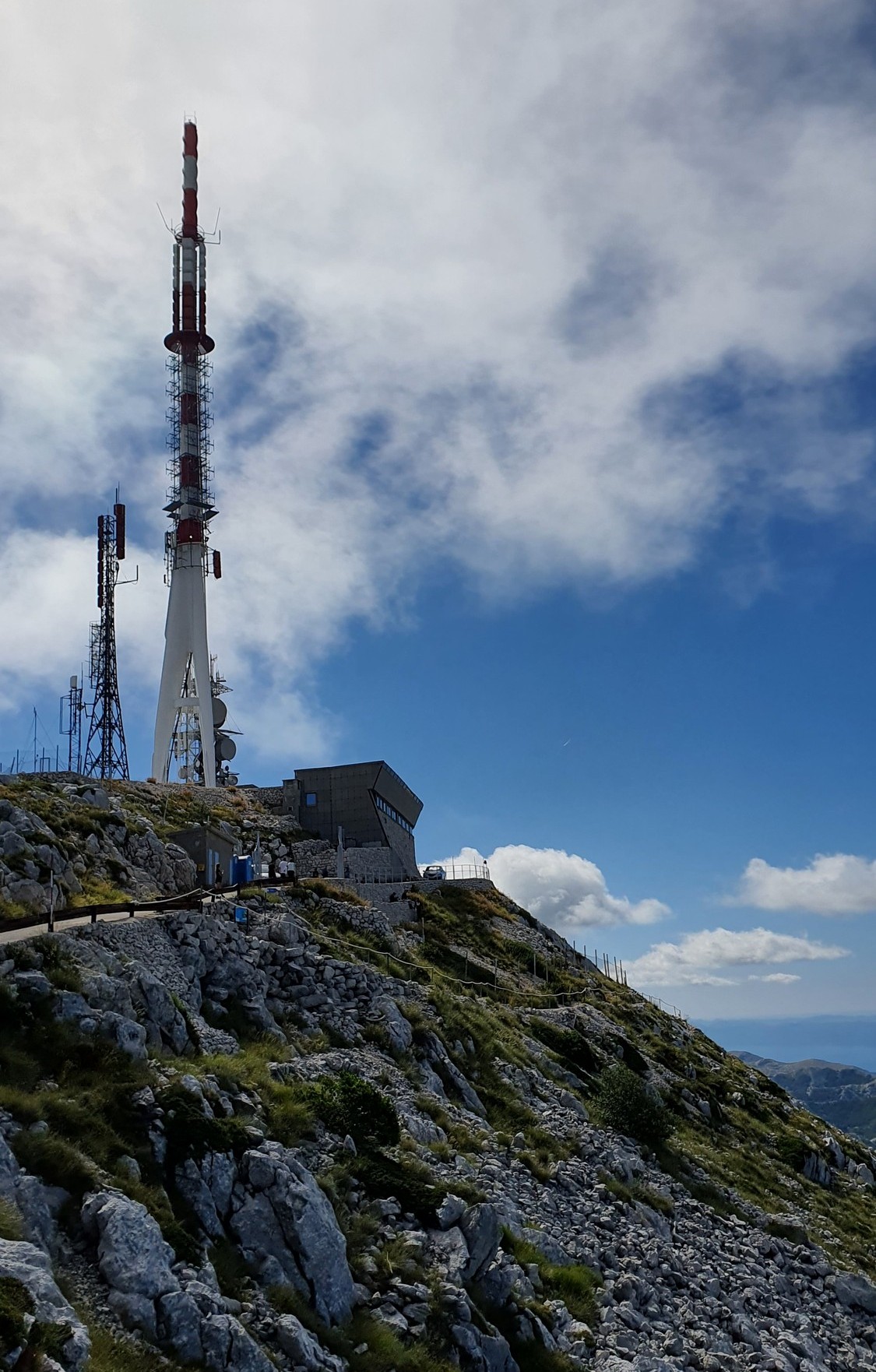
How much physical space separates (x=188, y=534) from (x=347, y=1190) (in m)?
78.5

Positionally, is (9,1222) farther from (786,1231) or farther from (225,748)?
(225,748)

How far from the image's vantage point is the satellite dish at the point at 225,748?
99.2 meters

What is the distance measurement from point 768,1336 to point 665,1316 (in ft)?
11.5

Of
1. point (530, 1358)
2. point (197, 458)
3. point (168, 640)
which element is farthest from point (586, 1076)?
point (197, 458)

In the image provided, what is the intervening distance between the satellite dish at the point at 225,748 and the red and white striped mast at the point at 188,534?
471 cm

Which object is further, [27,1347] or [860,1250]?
[860,1250]

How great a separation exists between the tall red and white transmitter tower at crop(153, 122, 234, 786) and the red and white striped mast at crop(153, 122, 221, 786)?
0.07 m

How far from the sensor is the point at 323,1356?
622 inches

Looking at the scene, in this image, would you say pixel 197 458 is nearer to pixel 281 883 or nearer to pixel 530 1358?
pixel 281 883

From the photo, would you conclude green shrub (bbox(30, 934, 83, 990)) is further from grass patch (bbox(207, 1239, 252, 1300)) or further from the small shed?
the small shed

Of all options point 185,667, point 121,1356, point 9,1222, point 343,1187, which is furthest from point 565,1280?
point 185,667

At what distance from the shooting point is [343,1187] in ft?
70.5

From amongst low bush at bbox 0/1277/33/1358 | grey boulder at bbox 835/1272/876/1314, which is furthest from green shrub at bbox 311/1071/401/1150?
grey boulder at bbox 835/1272/876/1314

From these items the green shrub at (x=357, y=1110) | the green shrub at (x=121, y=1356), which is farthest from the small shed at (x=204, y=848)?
the green shrub at (x=121, y=1356)
